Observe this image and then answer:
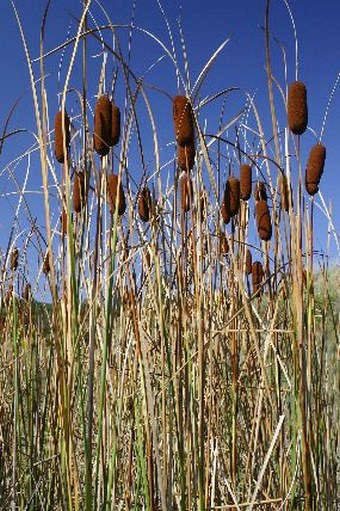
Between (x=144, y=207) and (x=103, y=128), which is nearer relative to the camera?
(x=103, y=128)

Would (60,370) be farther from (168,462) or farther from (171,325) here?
(171,325)

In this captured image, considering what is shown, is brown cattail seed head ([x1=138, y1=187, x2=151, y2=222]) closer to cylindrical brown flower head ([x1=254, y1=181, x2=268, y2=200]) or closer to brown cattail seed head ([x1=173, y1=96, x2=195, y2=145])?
brown cattail seed head ([x1=173, y1=96, x2=195, y2=145])

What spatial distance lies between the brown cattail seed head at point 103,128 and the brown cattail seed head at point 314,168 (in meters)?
0.38

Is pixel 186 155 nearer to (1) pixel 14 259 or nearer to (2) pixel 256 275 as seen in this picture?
(2) pixel 256 275

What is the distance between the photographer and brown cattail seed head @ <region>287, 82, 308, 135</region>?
95 cm

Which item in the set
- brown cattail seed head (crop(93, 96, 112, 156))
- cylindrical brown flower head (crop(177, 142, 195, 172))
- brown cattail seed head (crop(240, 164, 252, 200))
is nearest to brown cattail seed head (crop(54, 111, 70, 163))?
brown cattail seed head (crop(93, 96, 112, 156))

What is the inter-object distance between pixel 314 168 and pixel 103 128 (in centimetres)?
40

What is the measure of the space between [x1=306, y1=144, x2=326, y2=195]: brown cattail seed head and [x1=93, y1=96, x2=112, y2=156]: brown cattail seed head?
1.25ft

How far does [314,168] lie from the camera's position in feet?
3.53

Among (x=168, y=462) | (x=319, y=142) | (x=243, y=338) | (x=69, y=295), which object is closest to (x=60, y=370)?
(x=69, y=295)

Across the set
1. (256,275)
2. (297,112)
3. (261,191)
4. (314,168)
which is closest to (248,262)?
(256,275)

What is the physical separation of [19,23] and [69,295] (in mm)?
384

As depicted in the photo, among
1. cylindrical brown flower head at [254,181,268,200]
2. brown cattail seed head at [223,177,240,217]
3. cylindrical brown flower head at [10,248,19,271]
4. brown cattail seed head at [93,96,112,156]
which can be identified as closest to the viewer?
brown cattail seed head at [93,96,112,156]

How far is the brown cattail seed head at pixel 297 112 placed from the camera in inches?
37.4
